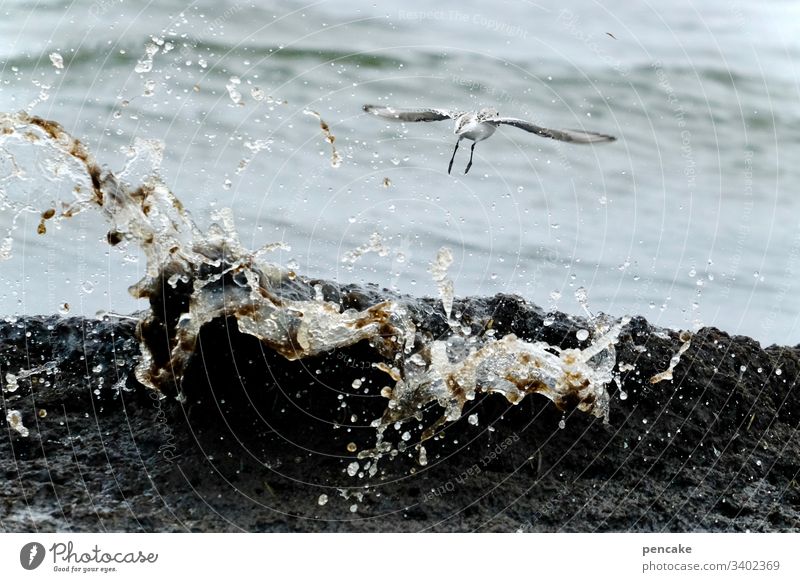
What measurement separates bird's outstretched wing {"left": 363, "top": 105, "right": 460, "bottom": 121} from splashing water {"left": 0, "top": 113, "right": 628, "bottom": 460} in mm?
550

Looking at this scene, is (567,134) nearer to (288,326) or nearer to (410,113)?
(410,113)

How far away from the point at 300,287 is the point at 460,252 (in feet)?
7.00

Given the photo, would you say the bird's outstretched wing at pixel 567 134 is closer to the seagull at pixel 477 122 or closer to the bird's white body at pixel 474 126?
the seagull at pixel 477 122

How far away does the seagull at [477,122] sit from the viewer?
2.99 m

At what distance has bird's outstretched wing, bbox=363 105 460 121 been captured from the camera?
321 centimetres

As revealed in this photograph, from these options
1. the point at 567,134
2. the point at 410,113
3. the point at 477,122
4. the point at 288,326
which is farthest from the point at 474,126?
the point at 288,326

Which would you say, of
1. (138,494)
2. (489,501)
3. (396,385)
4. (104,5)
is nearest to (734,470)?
(489,501)

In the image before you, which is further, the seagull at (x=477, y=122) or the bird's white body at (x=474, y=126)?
the bird's white body at (x=474, y=126)

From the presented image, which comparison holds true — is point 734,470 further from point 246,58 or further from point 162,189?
point 246,58

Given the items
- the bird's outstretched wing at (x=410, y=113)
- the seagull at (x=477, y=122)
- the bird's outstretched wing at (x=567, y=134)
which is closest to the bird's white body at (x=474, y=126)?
the seagull at (x=477, y=122)

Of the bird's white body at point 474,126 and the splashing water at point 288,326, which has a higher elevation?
the bird's white body at point 474,126

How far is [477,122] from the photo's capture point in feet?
11.1

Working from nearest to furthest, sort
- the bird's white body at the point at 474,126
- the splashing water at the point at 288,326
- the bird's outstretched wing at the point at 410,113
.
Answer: the splashing water at the point at 288,326 < the bird's outstretched wing at the point at 410,113 < the bird's white body at the point at 474,126

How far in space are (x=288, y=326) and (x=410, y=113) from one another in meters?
0.89
